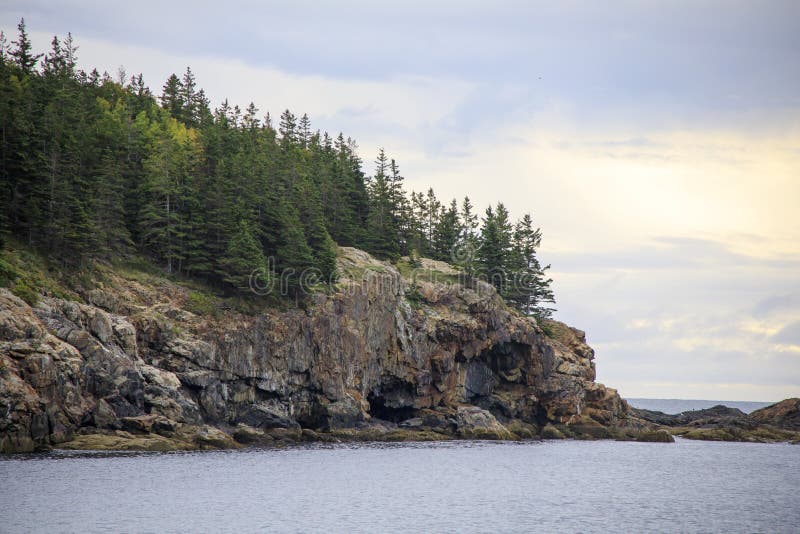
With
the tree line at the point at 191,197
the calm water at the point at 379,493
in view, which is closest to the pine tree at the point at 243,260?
the tree line at the point at 191,197

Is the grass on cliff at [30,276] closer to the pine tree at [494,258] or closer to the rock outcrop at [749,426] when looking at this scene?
the pine tree at [494,258]

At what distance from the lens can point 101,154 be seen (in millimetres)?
82688

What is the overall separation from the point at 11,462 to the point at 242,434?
80.9 feet

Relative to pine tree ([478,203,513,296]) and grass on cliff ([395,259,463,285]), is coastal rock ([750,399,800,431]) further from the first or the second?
grass on cliff ([395,259,463,285])

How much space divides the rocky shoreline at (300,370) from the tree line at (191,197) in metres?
5.40

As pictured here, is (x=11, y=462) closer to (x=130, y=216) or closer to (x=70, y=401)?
(x=70, y=401)

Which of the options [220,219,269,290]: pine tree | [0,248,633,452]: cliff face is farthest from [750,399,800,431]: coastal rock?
[220,219,269,290]: pine tree

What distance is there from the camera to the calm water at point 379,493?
38156 millimetres

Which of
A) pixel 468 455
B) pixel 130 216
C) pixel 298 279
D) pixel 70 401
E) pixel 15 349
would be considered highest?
pixel 130 216

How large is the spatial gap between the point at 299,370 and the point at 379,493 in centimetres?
2995

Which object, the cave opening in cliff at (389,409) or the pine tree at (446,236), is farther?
the pine tree at (446,236)

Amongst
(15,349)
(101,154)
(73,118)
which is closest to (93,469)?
(15,349)

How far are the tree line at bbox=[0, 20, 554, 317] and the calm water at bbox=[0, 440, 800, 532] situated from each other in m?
23.5

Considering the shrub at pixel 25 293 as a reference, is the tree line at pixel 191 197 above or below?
above
